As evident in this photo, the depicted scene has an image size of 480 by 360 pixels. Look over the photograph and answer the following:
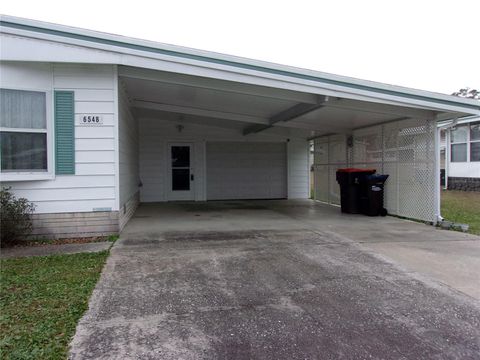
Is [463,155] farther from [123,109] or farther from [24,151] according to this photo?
[24,151]

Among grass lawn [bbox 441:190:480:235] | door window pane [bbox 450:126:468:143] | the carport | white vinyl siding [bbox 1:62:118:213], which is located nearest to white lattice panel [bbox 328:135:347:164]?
the carport

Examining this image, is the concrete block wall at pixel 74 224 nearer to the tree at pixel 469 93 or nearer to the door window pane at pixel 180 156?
the door window pane at pixel 180 156

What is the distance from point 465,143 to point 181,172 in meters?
14.1

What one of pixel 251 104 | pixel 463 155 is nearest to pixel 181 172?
pixel 251 104

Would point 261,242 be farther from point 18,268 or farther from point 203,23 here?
point 203,23

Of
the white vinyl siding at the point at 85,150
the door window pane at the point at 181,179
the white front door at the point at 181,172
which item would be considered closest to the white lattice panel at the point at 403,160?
the white front door at the point at 181,172

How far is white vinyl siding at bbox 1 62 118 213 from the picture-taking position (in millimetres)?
6566

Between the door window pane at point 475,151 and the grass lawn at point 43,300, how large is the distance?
1842cm

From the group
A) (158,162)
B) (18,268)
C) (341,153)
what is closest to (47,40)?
(18,268)

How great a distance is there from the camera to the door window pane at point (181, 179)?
13.9 meters

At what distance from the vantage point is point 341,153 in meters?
12.4

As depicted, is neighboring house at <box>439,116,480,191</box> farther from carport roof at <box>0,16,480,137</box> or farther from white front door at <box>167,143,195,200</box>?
white front door at <box>167,143,195,200</box>

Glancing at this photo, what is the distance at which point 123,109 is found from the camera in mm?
8258

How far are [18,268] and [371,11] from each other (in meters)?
13.5
